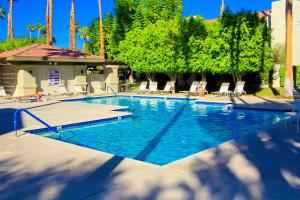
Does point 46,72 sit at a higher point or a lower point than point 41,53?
lower

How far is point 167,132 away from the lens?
11.4 meters

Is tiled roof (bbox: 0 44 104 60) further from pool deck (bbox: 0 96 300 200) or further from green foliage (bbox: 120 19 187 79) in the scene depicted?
pool deck (bbox: 0 96 300 200)

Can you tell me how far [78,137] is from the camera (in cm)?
1054

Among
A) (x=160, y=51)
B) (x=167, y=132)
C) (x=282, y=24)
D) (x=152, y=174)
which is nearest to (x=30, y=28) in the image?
(x=160, y=51)

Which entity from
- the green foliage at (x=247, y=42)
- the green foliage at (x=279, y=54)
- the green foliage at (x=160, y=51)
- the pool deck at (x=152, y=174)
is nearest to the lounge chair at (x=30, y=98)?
the green foliage at (x=160, y=51)

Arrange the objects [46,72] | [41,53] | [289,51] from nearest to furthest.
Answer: [289,51], [46,72], [41,53]

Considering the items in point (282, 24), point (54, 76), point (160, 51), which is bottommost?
point (54, 76)

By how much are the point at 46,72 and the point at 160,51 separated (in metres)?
9.22

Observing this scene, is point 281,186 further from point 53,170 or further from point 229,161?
point 53,170

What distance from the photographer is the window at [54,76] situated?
2605cm

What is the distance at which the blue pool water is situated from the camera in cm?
911

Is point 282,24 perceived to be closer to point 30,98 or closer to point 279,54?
point 279,54

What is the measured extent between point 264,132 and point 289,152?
2231 mm

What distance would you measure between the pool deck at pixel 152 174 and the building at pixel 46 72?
1729cm
